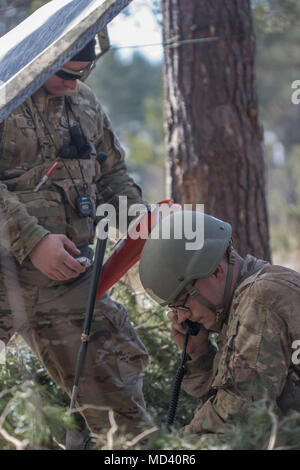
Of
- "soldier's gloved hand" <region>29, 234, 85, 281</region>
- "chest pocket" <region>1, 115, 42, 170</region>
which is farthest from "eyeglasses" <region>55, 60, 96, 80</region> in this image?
"soldier's gloved hand" <region>29, 234, 85, 281</region>

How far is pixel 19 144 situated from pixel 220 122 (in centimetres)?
209

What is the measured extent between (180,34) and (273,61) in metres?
22.8

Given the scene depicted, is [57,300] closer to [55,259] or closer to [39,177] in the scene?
→ [55,259]

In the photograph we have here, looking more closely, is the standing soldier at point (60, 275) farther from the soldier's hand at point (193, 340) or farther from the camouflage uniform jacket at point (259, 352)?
the camouflage uniform jacket at point (259, 352)

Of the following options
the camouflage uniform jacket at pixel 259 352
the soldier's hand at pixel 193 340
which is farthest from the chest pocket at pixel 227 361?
the soldier's hand at pixel 193 340

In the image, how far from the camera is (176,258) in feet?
8.98

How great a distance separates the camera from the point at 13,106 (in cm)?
Answer: 228

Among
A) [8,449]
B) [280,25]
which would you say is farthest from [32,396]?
[280,25]

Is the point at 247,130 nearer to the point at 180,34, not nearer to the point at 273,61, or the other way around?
the point at 180,34

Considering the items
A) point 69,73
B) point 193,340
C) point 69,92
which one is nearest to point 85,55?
point 69,73

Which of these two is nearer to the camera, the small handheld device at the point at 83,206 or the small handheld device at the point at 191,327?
the small handheld device at the point at 191,327

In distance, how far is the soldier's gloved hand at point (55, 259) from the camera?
10.1 ft

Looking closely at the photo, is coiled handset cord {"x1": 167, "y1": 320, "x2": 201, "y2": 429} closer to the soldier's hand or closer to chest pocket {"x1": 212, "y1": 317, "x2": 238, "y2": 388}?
the soldier's hand

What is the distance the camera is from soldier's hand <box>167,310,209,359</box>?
3.03 m
